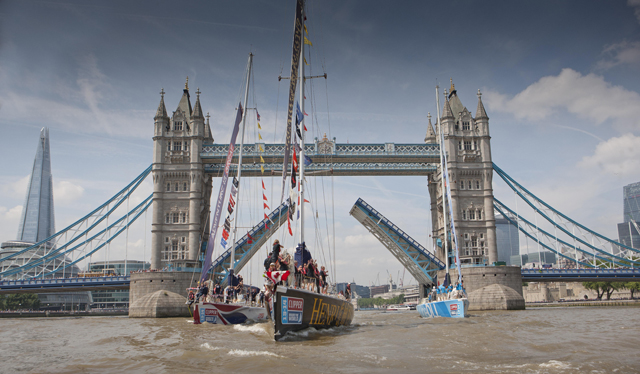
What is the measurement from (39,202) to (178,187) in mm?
115179

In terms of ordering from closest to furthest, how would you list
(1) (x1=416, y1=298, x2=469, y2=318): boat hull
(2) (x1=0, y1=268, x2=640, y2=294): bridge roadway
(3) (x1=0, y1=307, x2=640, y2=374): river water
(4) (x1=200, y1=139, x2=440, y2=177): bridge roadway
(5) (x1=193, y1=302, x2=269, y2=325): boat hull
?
(3) (x1=0, y1=307, x2=640, y2=374): river water → (5) (x1=193, y1=302, x2=269, y2=325): boat hull → (1) (x1=416, y1=298, x2=469, y2=318): boat hull → (2) (x1=0, y1=268, x2=640, y2=294): bridge roadway → (4) (x1=200, y1=139, x2=440, y2=177): bridge roadway

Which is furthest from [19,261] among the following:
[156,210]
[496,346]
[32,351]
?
Result: [496,346]

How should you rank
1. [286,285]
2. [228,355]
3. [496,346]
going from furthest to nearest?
[286,285] → [496,346] → [228,355]

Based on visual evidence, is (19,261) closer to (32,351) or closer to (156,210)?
(156,210)

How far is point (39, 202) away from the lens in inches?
5512

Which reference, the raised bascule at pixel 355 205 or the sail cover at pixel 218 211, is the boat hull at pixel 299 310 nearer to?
the sail cover at pixel 218 211

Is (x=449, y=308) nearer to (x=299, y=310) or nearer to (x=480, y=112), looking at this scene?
(x=299, y=310)

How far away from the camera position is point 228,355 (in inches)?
472

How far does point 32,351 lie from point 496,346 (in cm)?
1343

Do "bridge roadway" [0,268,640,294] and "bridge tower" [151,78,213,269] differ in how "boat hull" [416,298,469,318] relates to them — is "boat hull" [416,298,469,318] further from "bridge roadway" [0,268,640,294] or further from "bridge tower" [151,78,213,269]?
"bridge tower" [151,78,213,269]

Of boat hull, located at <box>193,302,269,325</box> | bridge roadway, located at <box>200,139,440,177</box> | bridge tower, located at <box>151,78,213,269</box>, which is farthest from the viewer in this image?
bridge roadway, located at <box>200,139,440,177</box>

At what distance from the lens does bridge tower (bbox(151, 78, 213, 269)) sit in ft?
154

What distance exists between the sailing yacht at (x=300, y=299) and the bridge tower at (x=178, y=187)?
2923 cm

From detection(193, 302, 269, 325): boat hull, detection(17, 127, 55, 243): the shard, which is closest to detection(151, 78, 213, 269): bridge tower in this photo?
detection(193, 302, 269, 325): boat hull
